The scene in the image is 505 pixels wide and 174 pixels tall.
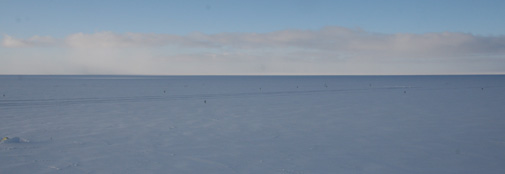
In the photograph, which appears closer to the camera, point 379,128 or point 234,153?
point 234,153

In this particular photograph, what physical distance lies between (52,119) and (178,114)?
22.9ft

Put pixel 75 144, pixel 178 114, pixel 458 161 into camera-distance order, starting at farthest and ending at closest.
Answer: pixel 178 114 → pixel 75 144 → pixel 458 161

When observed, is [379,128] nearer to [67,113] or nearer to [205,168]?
[205,168]

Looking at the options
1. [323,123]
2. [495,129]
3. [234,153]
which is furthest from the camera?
[323,123]

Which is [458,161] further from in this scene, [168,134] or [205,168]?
[168,134]

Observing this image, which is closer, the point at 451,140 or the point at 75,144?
the point at 75,144

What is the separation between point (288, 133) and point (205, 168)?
620 cm

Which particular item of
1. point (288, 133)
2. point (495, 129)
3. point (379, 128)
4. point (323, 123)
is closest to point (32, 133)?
point (288, 133)

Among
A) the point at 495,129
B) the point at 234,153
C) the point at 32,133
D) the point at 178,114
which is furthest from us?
the point at 178,114

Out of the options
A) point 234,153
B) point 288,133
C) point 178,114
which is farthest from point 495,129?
point 178,114

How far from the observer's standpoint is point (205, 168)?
35.8 ft

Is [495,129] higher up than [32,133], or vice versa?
[495,129]

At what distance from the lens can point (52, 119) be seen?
20.3m

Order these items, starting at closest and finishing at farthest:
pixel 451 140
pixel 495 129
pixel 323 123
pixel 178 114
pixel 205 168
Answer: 1. pixel 205 168
2. pixel 451 140
3. pixel 495 129
4. pixel 323 123
5. pixel 178 114
